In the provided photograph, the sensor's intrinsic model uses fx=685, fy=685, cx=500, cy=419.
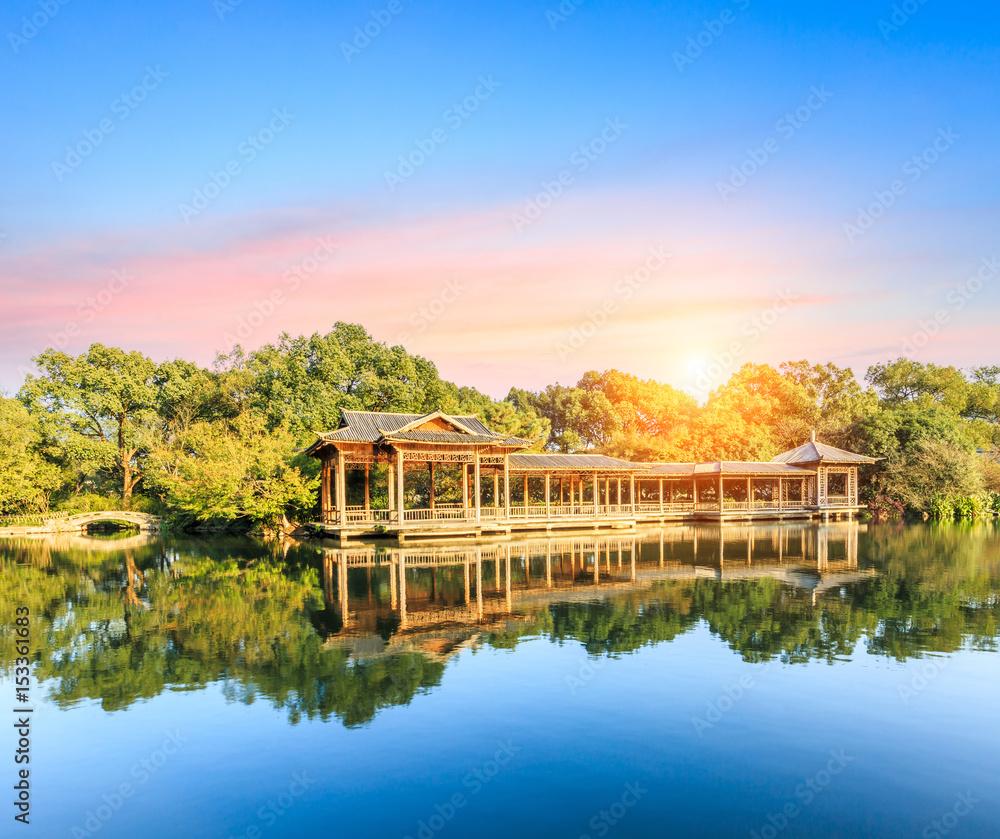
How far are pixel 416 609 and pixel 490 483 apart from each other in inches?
985

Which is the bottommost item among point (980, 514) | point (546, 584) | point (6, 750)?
point (980, 514)

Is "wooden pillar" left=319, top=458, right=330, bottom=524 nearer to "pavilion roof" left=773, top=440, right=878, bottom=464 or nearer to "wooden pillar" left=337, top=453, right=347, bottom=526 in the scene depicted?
"wooden pillar" left=337, top=453, right=347, bottom=526

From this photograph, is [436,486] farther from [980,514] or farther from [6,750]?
[980,514]

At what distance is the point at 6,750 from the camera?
22.9 feet

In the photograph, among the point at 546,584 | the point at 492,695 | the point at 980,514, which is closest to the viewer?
the point at 492,695

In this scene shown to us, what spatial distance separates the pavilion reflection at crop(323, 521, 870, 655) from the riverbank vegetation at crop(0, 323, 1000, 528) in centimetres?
992

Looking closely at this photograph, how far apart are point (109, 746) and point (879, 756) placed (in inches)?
302

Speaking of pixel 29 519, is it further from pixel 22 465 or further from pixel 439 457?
pixel 439 457

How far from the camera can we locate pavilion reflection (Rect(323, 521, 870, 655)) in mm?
12766

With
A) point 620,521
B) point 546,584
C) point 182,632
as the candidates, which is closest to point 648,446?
point 620,521

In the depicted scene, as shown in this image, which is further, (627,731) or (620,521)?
(620,521)

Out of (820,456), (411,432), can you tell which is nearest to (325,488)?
(411,432)

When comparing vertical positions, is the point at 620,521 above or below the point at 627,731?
below

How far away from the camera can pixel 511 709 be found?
8.00 m
